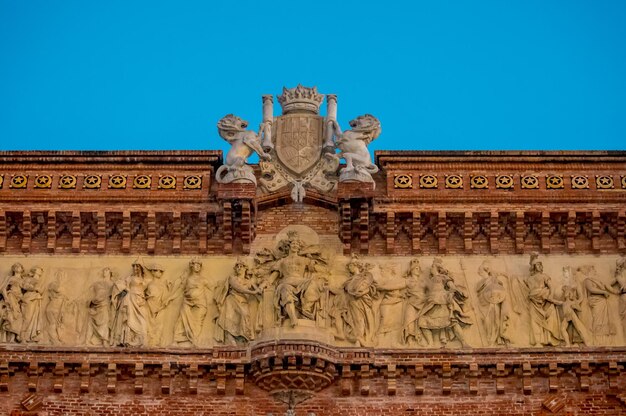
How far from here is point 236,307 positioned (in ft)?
87.8

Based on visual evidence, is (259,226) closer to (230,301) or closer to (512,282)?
(230,301)

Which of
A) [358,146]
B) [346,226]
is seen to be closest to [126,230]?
[346,226]

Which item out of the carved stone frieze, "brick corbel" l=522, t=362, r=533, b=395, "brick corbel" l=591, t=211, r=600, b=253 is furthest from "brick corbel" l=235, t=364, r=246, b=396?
"brick corbel" l=591, t=211, r=600, b=253

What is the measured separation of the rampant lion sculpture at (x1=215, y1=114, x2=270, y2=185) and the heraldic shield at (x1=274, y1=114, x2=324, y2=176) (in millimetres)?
358

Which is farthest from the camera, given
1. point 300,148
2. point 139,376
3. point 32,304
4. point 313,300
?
point 300,148

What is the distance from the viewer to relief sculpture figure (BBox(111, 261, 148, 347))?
86.6ft

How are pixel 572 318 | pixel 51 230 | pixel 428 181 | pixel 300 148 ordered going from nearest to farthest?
pixel 572 318
pixel 51 230
pixel 428 181
pixel 300 148

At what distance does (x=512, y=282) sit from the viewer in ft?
89.2

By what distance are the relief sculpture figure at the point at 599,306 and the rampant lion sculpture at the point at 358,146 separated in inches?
169

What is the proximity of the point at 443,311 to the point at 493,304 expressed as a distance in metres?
0.92

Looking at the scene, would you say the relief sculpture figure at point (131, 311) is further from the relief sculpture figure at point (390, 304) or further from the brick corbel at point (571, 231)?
the brick corbel at point (571, 231)

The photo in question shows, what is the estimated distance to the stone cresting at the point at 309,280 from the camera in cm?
2584

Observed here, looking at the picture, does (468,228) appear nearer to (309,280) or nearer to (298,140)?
(309,280)

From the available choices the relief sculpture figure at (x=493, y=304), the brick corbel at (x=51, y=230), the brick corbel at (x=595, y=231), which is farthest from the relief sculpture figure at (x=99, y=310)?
the brick corbel at (x=595, y=231)
